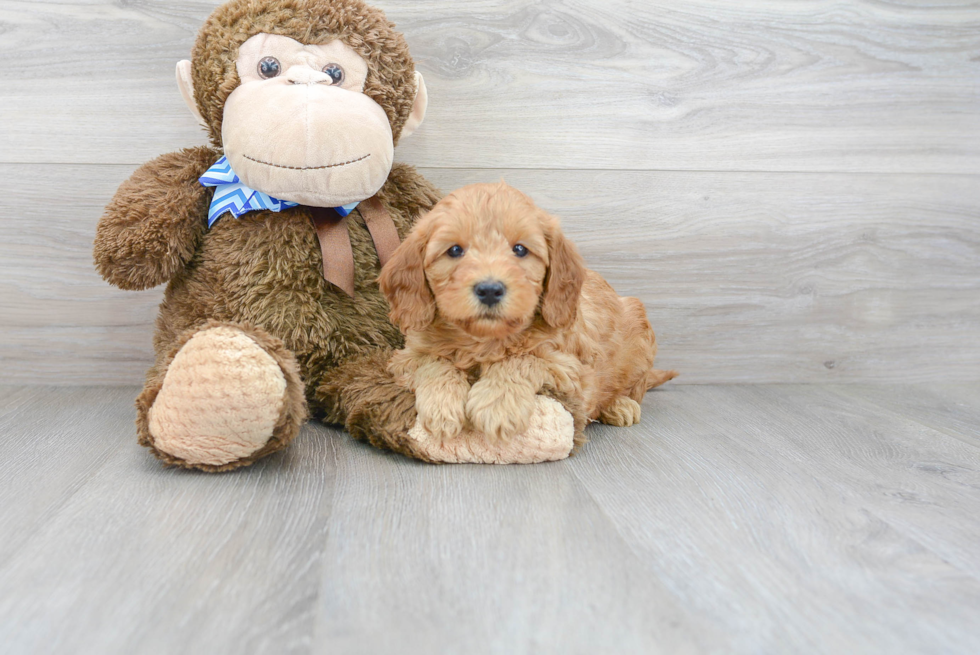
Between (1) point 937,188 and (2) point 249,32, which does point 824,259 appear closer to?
(1) point 937,188

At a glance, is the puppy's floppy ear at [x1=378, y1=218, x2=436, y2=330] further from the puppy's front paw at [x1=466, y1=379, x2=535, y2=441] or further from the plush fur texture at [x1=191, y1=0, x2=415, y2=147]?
the plush fur texture at [x1=191, y1=0, x2=415, y2=147]

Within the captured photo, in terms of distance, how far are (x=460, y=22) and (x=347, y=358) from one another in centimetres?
105

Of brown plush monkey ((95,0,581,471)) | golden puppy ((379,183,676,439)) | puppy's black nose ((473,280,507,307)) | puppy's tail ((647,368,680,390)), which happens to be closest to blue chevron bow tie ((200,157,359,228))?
brown plush monkey ((95,0,581,471))

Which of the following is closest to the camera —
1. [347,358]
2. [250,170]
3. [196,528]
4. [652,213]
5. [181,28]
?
[196,528]

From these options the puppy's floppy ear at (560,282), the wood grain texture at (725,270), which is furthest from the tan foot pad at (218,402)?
the wood grain texture at (725,270)

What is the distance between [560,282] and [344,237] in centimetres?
58

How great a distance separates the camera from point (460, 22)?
2.14m

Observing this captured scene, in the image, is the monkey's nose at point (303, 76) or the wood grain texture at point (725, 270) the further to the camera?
the wood grain texture at point (725, 270)

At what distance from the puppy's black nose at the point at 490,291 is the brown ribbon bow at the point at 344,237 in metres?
0.47

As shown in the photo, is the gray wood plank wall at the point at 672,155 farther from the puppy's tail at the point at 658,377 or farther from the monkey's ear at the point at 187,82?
the monkey's ear at the point at 187,82

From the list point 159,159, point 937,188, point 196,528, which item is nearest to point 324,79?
point 159,159

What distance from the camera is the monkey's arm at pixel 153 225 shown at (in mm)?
1697

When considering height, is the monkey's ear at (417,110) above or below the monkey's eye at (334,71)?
below

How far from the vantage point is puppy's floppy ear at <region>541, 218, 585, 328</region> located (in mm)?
1538
